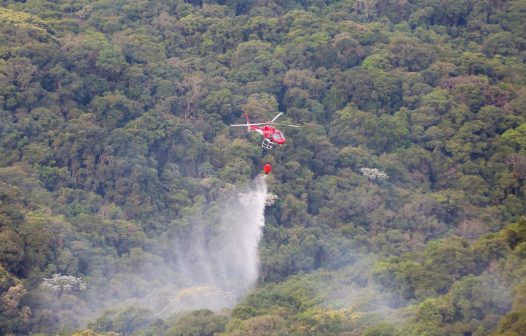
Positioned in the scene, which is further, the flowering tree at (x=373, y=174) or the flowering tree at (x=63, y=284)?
the flowering tree at (x=373, y=174)

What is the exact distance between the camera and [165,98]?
3063 inches

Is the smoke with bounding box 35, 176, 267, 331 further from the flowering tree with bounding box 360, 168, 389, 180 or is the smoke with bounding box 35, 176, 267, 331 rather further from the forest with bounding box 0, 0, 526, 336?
the flowering tree with bounding box 360, 168, 389, 180

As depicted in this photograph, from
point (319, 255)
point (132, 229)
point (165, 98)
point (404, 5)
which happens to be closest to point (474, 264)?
point (319, 255)

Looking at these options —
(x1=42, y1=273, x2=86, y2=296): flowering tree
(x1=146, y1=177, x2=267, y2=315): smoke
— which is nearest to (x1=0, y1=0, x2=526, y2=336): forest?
(x1=42, y1=273, x2=86, y2=296): flowering tree

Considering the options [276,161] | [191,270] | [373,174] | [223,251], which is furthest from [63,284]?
[373,174]

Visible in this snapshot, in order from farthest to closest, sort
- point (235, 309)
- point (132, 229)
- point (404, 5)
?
point (404, 5)
point (132, 229)
point (235, 309)

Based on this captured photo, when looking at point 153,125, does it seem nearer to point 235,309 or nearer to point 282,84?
point 282,84

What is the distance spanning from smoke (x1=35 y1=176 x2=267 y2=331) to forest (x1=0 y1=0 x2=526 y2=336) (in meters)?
0.15

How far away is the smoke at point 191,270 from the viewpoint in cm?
6325

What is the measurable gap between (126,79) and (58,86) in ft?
12.9

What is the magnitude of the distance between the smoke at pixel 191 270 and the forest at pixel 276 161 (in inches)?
5.8

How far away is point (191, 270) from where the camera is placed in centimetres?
6825

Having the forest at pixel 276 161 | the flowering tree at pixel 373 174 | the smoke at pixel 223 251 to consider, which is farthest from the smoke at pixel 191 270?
the flowering tree at pixel 373 174

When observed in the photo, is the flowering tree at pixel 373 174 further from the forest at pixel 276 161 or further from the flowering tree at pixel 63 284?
the flowering tree at pixel 63 284
